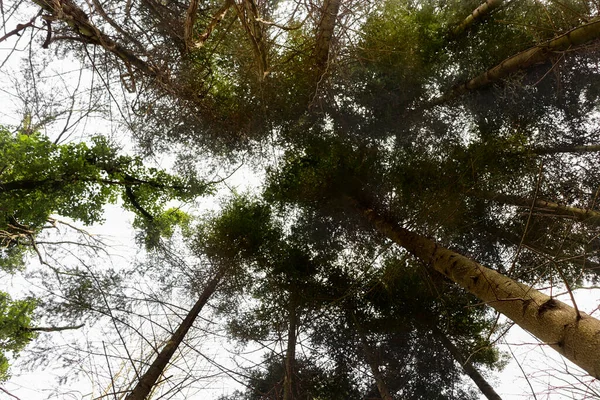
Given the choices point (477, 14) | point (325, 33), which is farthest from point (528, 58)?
point (325, 33)

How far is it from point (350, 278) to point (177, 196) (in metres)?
3.77

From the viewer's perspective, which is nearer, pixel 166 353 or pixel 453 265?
pixel 453 265

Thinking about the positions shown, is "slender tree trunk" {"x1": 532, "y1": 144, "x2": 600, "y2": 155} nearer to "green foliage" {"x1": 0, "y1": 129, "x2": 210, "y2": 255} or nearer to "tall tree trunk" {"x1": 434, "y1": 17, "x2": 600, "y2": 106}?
"tall tree trunk" {"x1": 434, "y1": 17, "x2": 600, "y2": 106}

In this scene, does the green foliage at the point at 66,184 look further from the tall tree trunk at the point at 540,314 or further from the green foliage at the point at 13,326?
the tall tree trunk at the point at 540,314

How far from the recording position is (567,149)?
211 inches

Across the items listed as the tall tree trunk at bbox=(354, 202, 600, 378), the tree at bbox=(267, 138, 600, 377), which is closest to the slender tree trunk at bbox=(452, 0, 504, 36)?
the tree at bbox=(267, 138, 600, 377)

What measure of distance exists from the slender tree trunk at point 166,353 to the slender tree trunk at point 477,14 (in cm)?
624

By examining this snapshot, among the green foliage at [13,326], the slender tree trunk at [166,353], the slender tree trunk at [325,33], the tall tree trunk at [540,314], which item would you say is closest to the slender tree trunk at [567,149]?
the tall tree trunk at [540,314]

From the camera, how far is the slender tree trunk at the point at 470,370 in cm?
514

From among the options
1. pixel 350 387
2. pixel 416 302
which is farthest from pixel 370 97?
pixel 350 387

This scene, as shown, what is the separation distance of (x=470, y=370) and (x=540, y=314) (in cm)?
407

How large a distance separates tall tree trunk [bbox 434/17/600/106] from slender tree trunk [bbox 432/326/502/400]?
166 inches

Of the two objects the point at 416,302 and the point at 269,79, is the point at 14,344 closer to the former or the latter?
the point at 269,79

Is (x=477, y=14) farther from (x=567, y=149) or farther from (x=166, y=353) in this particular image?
(x=166, y=353)
